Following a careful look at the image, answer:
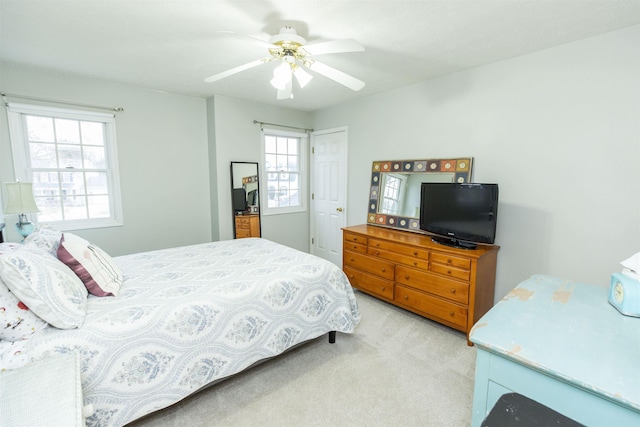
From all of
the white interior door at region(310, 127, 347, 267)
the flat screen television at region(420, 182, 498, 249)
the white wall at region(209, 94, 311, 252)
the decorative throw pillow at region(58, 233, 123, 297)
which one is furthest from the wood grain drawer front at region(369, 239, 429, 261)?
the decorative throw pillow at region(58, 233, 123, 297)

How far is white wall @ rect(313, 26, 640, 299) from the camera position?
82.7 inches

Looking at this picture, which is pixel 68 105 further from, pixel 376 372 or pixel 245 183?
pixel 376 372

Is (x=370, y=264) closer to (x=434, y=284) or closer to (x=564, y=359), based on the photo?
(x=434, y=284)

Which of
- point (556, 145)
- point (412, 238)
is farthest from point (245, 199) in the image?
point (556, 145)

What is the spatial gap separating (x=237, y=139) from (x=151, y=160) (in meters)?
1.09

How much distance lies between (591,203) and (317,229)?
3362 millimetres

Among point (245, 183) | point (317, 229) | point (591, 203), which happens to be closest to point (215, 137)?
point (245, 183)

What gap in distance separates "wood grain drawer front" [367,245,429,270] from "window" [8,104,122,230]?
2975 millimetres

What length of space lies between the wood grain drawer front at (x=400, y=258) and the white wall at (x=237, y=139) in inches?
72.2

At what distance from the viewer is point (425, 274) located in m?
2.77

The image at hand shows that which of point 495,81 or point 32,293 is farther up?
point 495,81

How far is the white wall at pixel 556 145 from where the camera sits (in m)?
2.10

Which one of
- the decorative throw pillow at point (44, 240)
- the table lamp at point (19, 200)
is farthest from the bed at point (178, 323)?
the table lamp at point (19, 200)

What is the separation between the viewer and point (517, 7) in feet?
5.83
